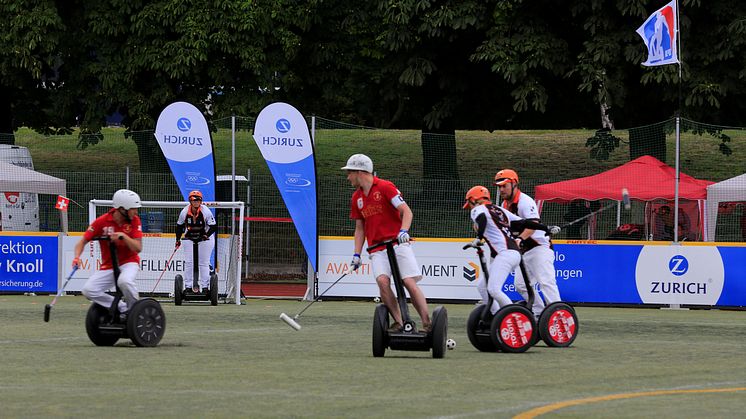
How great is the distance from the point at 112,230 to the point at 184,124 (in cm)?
1063

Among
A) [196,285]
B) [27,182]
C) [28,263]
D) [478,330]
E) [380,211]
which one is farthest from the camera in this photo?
[27,182]

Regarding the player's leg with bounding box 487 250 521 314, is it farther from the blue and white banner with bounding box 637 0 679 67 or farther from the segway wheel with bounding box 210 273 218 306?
the blue and white banner with bounding box 637 0 679 67

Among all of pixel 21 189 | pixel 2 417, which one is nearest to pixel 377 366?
pixel 2 417

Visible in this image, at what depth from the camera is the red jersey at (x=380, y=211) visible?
12.9 meters

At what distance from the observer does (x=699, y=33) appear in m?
30.3

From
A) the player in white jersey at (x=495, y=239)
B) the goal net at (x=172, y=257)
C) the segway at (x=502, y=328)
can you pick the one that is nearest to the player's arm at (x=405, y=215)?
the segway at (x=502, y=328)

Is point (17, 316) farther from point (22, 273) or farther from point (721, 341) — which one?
point (721, 341)

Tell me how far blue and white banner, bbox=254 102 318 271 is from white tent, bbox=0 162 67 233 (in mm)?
5056

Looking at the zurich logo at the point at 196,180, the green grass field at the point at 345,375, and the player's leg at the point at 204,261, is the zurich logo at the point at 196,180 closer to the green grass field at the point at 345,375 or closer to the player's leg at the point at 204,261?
the player's leg at the point at 204,261

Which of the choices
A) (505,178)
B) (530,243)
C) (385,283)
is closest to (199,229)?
(530,243)

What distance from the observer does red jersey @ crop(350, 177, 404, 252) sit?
12.9 metres

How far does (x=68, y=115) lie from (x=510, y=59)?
516 inches

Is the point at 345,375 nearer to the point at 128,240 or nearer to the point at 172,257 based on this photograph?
the point at 128,240

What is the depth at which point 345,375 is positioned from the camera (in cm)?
1109
